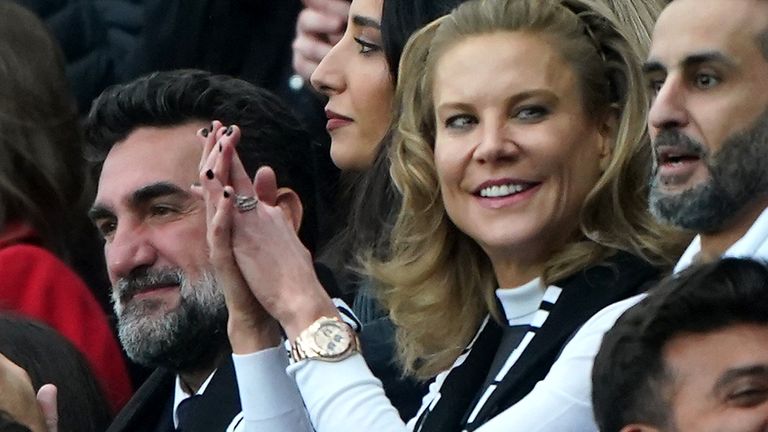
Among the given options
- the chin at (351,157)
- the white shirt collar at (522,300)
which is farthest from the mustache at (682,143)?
the chin at (351,157)

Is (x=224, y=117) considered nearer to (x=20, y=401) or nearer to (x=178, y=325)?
(x=178, y=325)

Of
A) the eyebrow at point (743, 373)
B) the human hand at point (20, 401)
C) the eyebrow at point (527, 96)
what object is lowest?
the human hand at point (20, 401)

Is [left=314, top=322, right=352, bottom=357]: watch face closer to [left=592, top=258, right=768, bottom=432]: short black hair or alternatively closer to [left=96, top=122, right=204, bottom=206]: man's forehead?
[left=592, top=258, right=768, bottom=432]: short black hair

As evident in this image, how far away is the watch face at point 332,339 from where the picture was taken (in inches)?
167

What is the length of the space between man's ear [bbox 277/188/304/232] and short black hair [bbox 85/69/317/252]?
0.03 metres

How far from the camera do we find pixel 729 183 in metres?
4.00

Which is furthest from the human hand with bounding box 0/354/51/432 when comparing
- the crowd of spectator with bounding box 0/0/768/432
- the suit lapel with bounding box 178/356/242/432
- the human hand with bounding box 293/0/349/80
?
the human hand with bounding box 293/0/349/80

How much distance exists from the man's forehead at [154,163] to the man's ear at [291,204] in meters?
0.23

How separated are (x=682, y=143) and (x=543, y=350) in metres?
0.51

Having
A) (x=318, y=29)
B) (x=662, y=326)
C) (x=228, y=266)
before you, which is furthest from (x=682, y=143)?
(x=318, y=29)

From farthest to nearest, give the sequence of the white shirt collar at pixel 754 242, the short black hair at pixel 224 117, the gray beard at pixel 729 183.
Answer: the short black hair at pixel 224 117 < the gray beard at pixel 729 183 < the white shirt collar at pixel 754 242

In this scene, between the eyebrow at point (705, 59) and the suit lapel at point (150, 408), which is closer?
the eyebrow at point (705, 59)

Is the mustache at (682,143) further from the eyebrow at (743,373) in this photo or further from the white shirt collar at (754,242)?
the eyebrow at (743,373)

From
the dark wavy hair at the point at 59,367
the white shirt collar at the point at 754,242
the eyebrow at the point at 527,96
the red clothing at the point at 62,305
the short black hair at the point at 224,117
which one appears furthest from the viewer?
the red clothing at the point at 62,305
